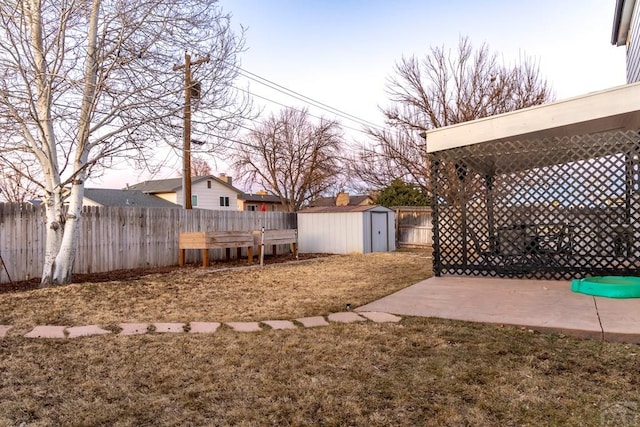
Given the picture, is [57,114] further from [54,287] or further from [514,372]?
[514,372]

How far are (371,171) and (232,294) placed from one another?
16271mm

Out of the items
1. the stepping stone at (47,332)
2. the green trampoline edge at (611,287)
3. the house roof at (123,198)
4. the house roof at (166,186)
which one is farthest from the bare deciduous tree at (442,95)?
the stepping stone at (47,332)

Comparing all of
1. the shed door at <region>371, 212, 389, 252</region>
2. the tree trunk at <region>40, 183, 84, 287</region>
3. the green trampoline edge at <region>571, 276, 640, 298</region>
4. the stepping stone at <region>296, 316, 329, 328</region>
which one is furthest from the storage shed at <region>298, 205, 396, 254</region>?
the stepping stone at <region>296, 316, 329, 328</region>

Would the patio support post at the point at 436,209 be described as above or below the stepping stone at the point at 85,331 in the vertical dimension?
above

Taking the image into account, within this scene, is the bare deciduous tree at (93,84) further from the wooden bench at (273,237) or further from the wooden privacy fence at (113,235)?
the wooden bench at (273,237)

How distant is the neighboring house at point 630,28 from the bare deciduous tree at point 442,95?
22.1ft

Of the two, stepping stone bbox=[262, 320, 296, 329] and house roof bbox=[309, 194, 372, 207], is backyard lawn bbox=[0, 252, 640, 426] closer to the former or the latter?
stepping stone bbox=[262, 320, 296, 329]

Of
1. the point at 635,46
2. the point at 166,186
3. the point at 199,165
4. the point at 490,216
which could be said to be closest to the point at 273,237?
→ the point at 199,165

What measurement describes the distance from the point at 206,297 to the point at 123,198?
20.9 m

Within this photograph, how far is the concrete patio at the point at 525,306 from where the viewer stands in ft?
13.1

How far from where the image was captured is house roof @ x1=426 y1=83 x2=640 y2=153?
5836 mm

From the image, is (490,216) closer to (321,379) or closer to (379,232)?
(321,379)

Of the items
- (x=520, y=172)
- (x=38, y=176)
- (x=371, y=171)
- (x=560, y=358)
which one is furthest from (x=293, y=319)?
(x=371, y=171)

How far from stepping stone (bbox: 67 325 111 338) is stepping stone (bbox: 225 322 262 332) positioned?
119 centimetres
